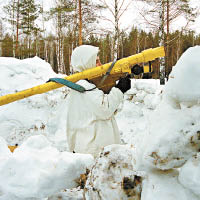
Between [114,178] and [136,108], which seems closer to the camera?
[114,178]

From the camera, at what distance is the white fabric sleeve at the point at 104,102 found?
1.92 m

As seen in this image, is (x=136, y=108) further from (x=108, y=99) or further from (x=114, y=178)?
(x=114, y=178)

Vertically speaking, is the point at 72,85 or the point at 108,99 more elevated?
the point at 72,85

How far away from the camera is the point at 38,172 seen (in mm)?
1046

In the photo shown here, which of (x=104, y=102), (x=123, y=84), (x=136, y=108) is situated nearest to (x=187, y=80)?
(x=104, y=102)

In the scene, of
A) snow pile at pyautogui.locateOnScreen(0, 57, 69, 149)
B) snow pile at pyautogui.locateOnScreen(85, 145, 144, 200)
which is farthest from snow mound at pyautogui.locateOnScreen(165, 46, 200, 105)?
snow pile at pyautogui.locateOnScreen(0, 57, 69, 149)

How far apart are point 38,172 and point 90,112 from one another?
40.4 inches

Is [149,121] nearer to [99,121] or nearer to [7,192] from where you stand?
[7,192]

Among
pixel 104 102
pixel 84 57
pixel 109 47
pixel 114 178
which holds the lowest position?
pixel 114 178

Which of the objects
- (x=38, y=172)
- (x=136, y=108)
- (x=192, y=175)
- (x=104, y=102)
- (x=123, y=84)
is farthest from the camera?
(x=136, y=108)

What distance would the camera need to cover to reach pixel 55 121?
5.48 metres

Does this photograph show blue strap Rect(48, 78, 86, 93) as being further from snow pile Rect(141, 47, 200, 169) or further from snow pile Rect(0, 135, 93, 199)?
snow pile Rect(141, 47, 200, 169)

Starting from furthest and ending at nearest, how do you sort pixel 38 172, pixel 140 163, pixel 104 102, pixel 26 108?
pixel 26 108 < pixel 104 102 < pixel 38 172 < pixel 140 163

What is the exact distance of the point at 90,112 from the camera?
2012mm
